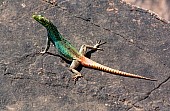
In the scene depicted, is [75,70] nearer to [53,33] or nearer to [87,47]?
[87,47]

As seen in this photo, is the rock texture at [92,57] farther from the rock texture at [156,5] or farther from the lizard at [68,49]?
the rock texture at [156,5]

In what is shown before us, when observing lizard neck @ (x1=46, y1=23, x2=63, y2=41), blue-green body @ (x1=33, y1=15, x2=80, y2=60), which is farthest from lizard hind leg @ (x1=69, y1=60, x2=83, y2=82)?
lizard neck @ (x1=46, y1=23, x2=63, y2=41)

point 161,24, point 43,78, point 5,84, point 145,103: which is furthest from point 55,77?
point 161,24

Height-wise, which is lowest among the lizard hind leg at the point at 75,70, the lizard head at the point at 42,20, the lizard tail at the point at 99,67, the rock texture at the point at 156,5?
the lizard hind leg at the point at 75,70

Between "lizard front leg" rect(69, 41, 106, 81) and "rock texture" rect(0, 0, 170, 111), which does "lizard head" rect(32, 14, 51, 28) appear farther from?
"lizard front leg" rect(69, 41, 106, 81)

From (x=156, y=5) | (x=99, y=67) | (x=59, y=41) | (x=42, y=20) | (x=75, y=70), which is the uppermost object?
(x=156, y=5)

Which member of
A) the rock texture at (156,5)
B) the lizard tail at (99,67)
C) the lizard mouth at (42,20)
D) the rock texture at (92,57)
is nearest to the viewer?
the rock texture at (92,57)

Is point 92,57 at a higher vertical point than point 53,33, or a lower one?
lower

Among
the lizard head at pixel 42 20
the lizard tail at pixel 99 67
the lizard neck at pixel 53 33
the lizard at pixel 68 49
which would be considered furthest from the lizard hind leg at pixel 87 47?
the lizard head at pixel 42 20

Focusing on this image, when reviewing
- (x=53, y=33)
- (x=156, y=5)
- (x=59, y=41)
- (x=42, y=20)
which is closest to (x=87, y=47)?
(x=59, y=41)
